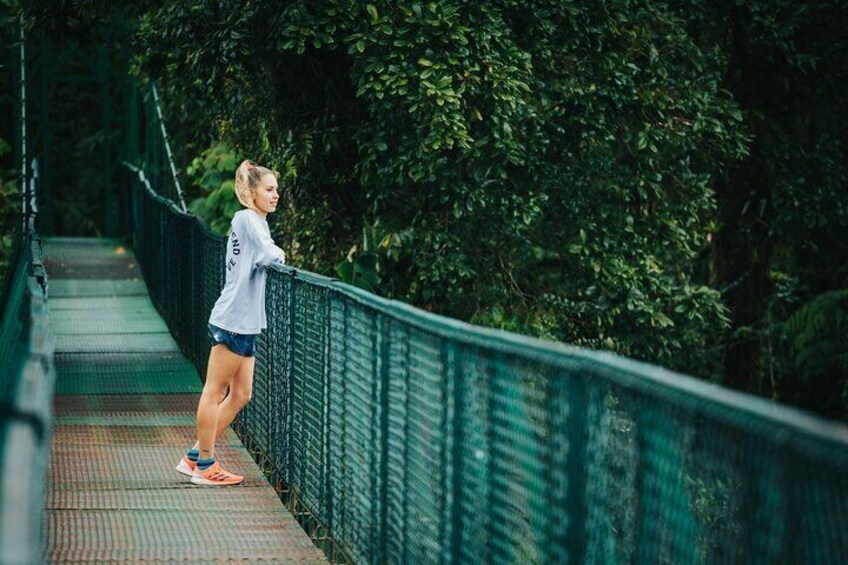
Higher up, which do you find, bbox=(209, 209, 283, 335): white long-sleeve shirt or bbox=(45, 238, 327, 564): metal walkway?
bbox=(209, 209, 283, 335): white long-sleeve shirt

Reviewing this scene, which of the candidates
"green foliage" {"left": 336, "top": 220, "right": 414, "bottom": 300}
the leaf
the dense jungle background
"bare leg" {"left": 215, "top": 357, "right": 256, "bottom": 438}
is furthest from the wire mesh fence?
"green foliage" {"left": 336, "top": 220, "right": 414, "bottom": 300}

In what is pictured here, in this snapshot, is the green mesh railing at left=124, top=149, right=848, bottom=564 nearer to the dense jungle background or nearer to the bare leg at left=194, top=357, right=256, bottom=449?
the bare leg at left=194, top=357, right=256, bottom=449

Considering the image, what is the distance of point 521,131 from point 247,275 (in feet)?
17.8

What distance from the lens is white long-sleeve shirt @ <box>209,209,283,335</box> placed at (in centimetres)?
812

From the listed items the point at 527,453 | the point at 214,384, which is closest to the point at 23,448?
the point at 527,453

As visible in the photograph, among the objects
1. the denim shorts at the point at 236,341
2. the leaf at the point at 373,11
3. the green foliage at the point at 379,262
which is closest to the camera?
the denim shorts at the point at 236,341

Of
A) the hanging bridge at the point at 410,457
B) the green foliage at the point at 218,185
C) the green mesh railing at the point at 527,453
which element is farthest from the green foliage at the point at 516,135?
the green mesh railing at the point at 527,453

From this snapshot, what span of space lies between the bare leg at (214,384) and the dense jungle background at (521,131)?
3.74m

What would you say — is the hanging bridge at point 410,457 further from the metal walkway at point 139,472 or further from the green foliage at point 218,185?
the green foliage at point 218,185

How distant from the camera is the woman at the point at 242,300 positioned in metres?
8.07

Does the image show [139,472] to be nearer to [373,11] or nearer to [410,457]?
[410,457]

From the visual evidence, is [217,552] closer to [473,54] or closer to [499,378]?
[499,378]

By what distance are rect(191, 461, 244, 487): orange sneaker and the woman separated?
0.46 feet

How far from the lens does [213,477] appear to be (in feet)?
28.1
